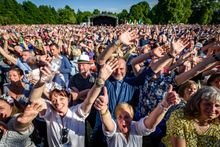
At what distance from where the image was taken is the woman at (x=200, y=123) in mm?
2842

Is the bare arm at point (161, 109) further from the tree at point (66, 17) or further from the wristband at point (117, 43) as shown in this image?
the tree at point (66, 17)

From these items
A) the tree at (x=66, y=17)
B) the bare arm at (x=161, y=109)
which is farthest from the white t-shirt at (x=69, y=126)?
the tree at (x=66, y=17)

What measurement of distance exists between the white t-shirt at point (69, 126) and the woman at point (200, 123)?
1220 millimetres

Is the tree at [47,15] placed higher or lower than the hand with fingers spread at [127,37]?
lower

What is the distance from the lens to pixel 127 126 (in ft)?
11.3

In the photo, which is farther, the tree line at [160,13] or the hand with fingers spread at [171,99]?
the tree line at [160,13]

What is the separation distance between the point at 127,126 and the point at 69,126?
688 mm

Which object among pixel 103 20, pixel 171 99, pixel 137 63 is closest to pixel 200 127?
pixel 171 99

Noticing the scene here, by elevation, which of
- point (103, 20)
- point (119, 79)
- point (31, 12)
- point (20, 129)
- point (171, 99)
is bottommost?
point (103, 20)

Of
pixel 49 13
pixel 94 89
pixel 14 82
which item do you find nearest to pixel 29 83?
pixel 14 82

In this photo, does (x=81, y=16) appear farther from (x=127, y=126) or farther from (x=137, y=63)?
(x=127, y=126)

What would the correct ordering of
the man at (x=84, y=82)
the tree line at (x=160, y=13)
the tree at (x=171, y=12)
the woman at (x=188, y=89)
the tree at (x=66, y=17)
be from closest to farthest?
the woman at (x=188, y=89) < the man at (x=84, y=82) < the tree line at (x=160, y=13) < the tree at (x=171, y=12) < the tree at (x=66, y=17)

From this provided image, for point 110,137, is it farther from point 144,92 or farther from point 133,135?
point 144,92

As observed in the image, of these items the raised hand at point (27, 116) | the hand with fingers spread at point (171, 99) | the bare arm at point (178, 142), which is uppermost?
the hand with fingers spread at point (171, 99)
